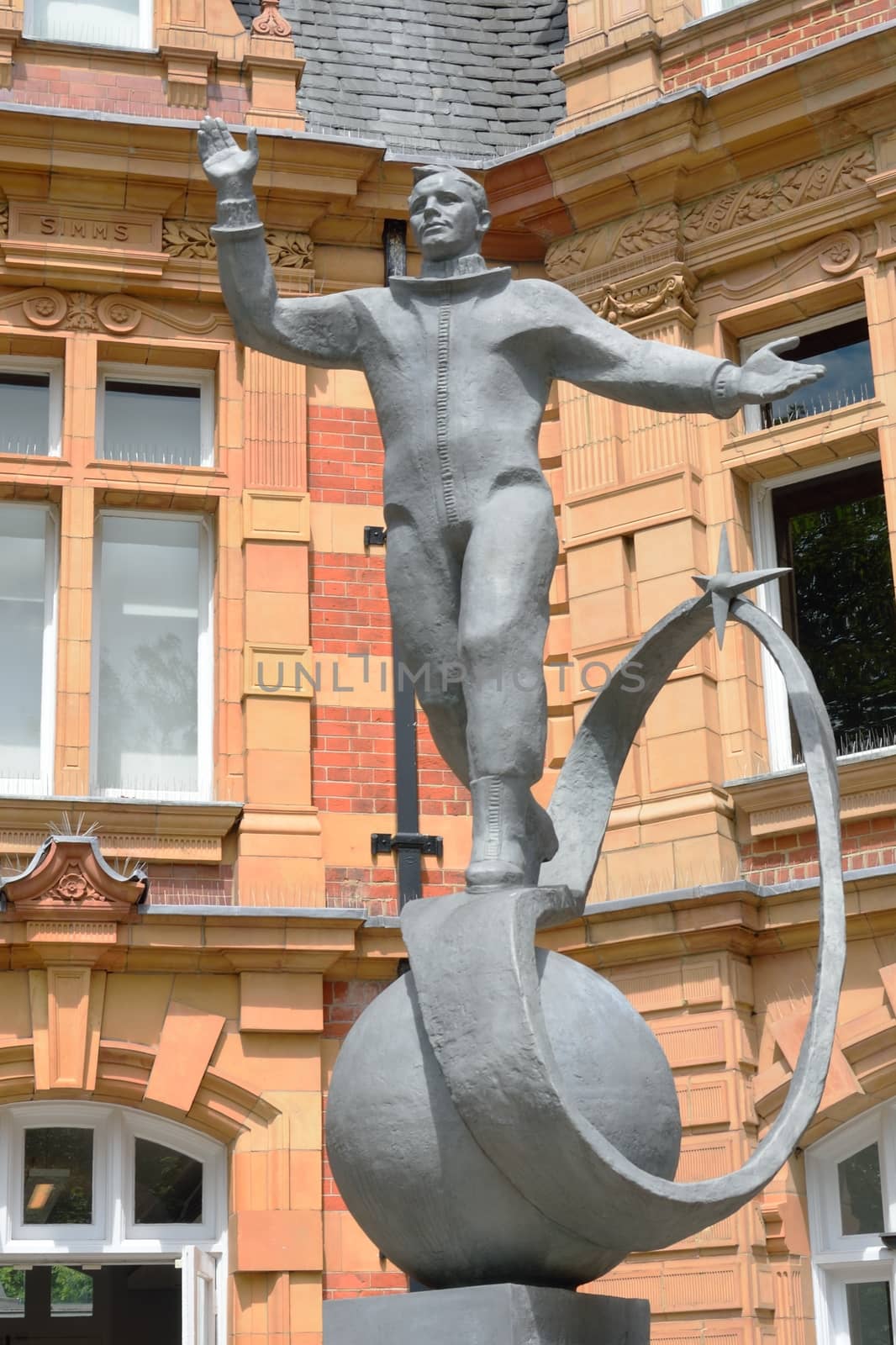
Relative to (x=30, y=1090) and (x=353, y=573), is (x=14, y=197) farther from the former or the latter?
(x=30, y=1090)

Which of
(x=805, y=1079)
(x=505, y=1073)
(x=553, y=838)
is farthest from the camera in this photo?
(x=553, y=838)

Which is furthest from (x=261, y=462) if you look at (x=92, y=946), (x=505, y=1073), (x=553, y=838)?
(x=505, y=1073)

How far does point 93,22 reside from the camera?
13.6m

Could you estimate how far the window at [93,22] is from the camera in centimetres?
1346

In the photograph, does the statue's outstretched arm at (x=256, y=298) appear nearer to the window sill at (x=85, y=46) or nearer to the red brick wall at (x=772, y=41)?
the red brick wall at (x=772, y=41)

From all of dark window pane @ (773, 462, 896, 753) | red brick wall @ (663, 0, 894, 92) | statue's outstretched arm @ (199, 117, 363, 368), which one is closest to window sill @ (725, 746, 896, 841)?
dark window pane @ (773, 462, 896, 753)

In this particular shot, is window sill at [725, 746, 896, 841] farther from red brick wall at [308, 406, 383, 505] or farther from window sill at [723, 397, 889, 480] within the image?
red brick wall at [308, 406, 383, 505]

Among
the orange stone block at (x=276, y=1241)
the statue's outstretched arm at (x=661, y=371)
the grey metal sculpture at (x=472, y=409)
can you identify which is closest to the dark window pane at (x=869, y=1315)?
the orange stone block at (x=276, y=1241)

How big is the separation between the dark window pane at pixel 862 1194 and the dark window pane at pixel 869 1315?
300 millimetres

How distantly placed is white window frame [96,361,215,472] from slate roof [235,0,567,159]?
1.87 meters

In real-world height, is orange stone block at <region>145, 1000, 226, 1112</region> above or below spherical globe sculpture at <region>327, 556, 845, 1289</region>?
above

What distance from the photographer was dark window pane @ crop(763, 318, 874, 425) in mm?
12422

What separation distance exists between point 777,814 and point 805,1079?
6.86 m

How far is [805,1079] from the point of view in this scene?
15.9 ft
